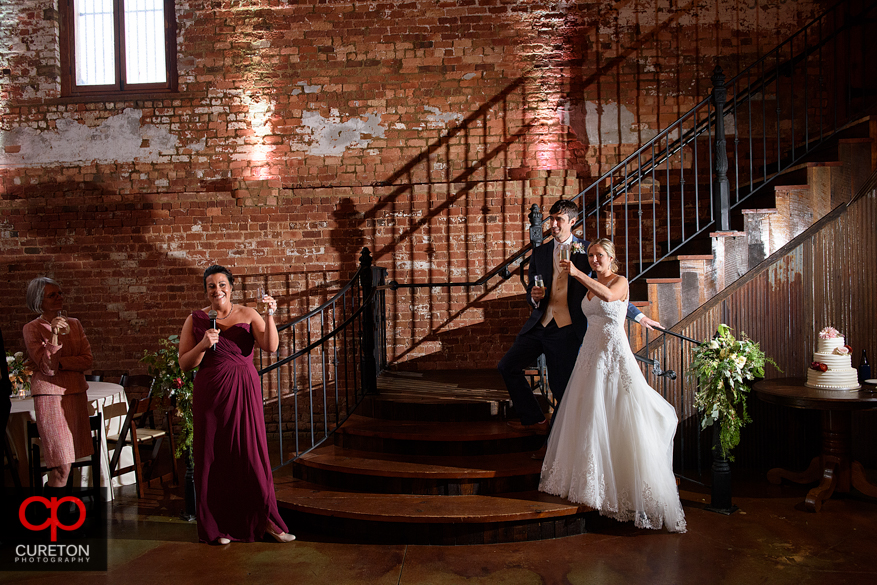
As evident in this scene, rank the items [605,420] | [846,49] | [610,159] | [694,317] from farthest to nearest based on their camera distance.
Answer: [610,159] < [846,49] < [694,317] < [605,420]

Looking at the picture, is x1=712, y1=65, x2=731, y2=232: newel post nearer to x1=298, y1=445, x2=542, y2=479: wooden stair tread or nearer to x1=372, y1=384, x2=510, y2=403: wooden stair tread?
x1=372, y1=384, x2=510, y2=403: wooden stair tread

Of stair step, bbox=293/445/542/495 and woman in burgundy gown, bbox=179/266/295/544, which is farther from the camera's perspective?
stair step, bbox=293/445/542/495

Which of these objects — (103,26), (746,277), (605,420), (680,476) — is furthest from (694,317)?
(103,26)

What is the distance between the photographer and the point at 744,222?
4805mm

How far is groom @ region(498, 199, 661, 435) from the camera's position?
3822 millimetres

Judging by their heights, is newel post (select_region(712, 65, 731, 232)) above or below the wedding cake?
above

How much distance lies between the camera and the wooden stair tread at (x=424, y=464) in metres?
3.85

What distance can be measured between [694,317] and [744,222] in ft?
2.75

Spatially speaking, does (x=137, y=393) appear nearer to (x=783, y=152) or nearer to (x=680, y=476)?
(x=680, y=476)

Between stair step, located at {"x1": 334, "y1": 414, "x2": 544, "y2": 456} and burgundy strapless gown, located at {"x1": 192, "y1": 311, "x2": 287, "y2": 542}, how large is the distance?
3.08 feet

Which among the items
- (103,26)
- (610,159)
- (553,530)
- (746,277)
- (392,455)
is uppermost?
(103,26)

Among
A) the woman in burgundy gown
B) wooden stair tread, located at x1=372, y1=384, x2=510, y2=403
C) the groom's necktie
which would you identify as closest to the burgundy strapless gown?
the woman in burgundy gown

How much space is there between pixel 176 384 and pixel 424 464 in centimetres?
170

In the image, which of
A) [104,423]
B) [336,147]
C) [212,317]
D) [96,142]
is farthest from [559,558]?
[96,142]
